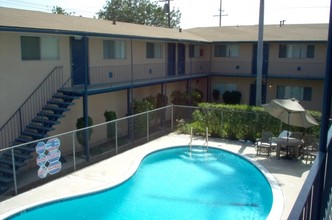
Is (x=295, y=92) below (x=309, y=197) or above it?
below

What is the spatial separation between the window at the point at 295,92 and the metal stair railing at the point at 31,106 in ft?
58.7

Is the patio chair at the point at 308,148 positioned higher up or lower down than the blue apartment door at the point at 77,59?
lower down

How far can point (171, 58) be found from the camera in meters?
26.1

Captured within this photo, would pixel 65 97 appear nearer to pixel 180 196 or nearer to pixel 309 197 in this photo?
pixel 180 196

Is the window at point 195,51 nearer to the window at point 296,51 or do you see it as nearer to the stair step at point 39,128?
the window at point 296,51

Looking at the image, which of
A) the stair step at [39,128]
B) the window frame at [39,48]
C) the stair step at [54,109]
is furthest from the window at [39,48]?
the stair step at [39,128]

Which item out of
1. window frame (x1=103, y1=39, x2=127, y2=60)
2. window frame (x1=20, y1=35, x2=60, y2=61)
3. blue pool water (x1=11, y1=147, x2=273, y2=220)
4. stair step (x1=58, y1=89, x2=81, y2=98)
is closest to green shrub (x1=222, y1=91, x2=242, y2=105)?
window frame (x1=103, y1=39, x2=127, y2=60)

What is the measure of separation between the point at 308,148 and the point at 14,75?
13160mm

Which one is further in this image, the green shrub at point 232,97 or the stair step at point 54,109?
the green shrub at point 232,97

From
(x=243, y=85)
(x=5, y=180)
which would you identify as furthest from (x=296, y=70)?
(x=5, y=180)

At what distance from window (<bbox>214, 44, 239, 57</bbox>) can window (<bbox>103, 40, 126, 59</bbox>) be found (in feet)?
37.3

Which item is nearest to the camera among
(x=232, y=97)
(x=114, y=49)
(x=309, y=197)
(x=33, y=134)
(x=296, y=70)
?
(x=309, y=197)

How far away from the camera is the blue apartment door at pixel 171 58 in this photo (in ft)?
84.0

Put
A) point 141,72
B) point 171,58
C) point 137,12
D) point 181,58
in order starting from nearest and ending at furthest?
1. point 141,72
2. point 171,58
3. point 181,58
4. point 137,12
